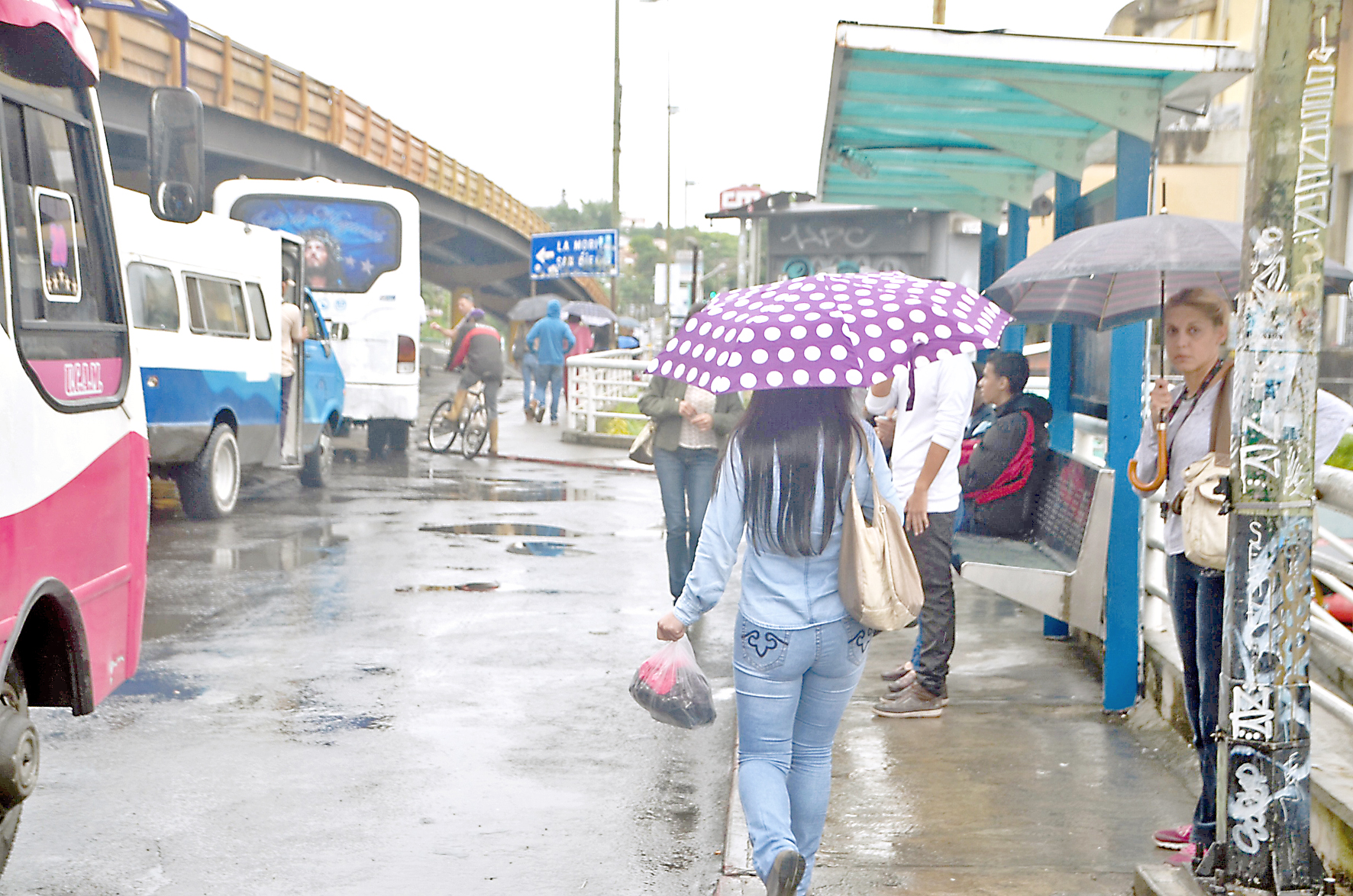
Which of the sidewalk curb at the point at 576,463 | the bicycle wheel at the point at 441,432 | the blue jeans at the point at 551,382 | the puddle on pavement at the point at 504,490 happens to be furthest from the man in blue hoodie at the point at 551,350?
the puddle on pavement at the point at 504,490

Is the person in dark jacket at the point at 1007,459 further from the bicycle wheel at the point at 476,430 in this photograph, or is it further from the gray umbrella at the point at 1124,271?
the bicycle wheel at the point at 476,430

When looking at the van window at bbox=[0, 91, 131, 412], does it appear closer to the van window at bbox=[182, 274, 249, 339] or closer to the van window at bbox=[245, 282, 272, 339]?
the van window at bbox=[182, 274, 249, 339]

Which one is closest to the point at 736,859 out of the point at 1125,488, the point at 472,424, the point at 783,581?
the point at 783,581

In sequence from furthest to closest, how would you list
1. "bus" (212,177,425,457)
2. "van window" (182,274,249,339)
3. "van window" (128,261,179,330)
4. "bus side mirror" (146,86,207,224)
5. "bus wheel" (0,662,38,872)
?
"bus" (212,177,425,457) → "van window" (182,274,249,339) → "van window" (128,261,179,330) → "bus side mirror" (146,86,207,224) → "bus wheel" (0,662,38,872)

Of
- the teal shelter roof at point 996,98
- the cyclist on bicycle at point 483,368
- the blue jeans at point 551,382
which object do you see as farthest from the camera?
the blue jeans at point 551,382

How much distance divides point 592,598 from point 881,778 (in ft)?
13.1

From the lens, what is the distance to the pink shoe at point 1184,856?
409cm

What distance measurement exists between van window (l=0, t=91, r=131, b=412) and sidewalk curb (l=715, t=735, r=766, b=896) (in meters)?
2.31

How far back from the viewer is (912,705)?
19.9 feet

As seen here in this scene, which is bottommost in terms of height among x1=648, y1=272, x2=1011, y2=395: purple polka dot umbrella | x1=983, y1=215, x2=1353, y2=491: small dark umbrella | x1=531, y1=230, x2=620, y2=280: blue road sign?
x1=648, y1=272, x2=1011, y2=395: purple polka dot umbrella

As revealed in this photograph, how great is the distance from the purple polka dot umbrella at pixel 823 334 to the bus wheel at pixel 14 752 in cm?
189

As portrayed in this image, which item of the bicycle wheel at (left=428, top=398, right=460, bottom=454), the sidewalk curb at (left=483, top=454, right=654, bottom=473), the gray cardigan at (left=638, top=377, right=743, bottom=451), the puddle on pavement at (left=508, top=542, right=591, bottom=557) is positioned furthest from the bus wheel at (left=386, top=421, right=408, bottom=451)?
the gray cardigan at (left=638, top=377, right=743, bottom=451)

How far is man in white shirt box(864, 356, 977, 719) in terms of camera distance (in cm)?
584

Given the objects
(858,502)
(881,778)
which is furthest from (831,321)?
(881,778)
